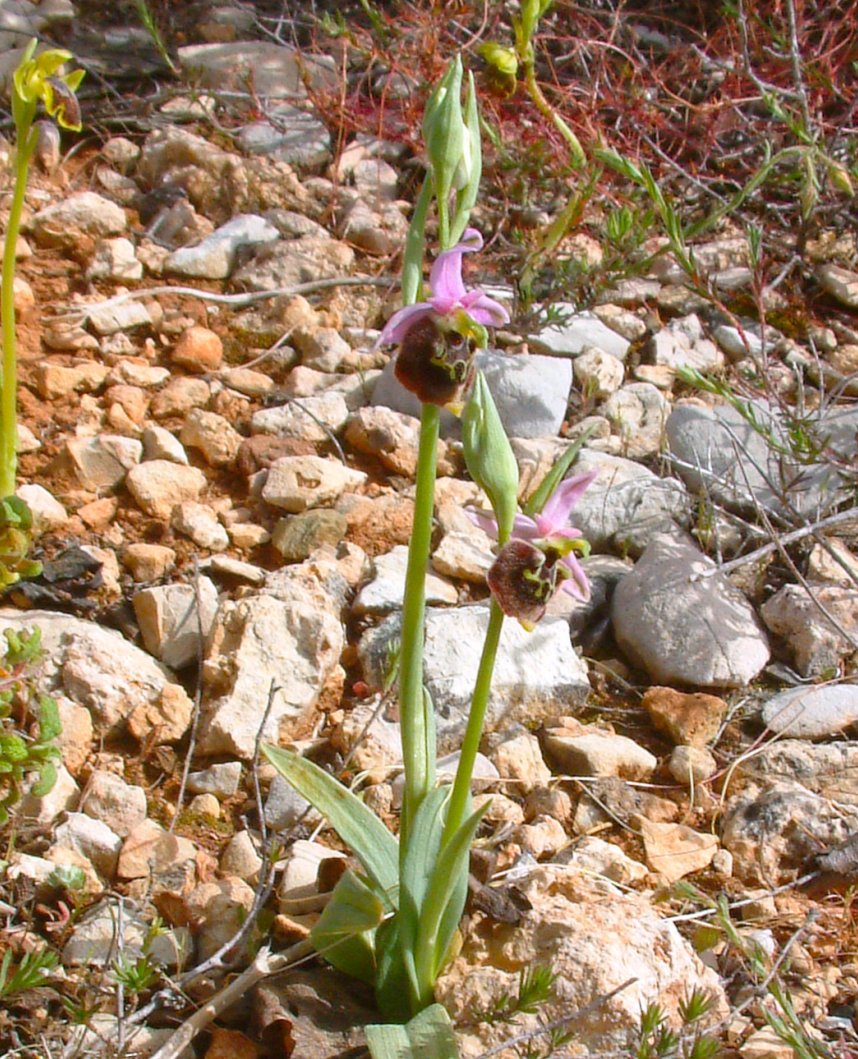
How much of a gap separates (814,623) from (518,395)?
100 centimetres

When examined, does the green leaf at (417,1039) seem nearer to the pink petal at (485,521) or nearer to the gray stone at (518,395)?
the pink petal at (485,521)

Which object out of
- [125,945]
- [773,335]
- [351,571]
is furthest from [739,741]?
[773,335]

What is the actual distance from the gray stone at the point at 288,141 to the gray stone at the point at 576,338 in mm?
1085

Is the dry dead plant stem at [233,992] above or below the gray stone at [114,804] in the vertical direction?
above

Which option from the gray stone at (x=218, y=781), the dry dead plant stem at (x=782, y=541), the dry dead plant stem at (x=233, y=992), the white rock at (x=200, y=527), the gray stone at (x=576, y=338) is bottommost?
the gray stone at (x=218, y=781)

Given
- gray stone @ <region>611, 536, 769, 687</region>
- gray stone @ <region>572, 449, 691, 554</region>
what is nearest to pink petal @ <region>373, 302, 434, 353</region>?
gray stone @ <region>611, 536, 769, 687</region>

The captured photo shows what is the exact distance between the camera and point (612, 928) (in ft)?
5.69

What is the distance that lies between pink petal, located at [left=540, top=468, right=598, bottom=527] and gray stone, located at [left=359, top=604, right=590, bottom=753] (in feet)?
2.93

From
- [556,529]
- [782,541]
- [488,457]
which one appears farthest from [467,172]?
[782,541]

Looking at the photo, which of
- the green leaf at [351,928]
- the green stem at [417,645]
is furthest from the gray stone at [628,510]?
the green leaf at [351,928]

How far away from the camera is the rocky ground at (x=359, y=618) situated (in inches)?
69.6

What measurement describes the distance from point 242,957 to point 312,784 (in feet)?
1.10

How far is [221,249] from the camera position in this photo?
348 cm

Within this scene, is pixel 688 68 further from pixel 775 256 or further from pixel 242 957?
pixel 242 957
